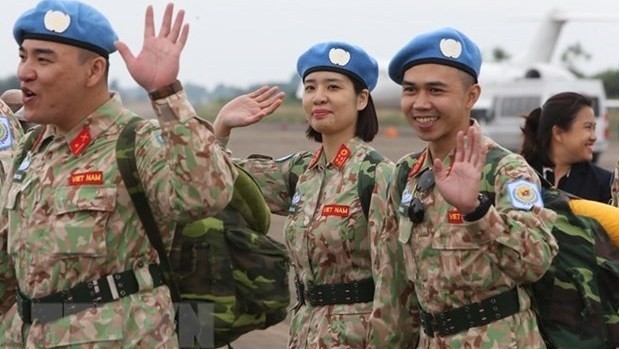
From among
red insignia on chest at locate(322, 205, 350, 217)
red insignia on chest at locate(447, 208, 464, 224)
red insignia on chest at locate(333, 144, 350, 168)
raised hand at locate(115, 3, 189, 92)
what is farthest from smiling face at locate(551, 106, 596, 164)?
raised hand at locate(115, 3, 189, 92)

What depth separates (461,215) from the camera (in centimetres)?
434

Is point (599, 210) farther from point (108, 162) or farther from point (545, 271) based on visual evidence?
point (108, 162)

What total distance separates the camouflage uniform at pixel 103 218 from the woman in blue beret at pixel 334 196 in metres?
1.11

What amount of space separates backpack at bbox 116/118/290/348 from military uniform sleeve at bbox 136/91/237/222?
219 millimetres

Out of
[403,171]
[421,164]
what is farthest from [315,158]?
[421,164]

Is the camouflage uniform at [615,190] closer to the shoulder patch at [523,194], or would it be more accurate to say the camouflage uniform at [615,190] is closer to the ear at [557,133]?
the ear at [557,133]

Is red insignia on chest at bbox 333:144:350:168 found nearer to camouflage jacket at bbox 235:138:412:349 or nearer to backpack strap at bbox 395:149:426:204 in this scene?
camouflage jacket at bbox 235:138:412:349

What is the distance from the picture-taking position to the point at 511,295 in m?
4.49

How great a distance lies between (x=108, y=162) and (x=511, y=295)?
54.9 inches

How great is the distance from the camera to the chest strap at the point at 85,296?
429 cm

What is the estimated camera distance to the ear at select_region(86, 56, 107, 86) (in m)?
4.43

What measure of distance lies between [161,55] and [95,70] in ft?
1.42

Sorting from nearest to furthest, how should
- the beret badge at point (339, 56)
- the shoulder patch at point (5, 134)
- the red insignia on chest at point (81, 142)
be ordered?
the red insignia on chest at point (81, 142), the beret badge at point (339, 56), the shoulder patch at point (5, 134)

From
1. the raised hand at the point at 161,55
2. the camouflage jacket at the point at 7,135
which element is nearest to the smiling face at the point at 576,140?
the camouflage jacket at the point at 7,135
